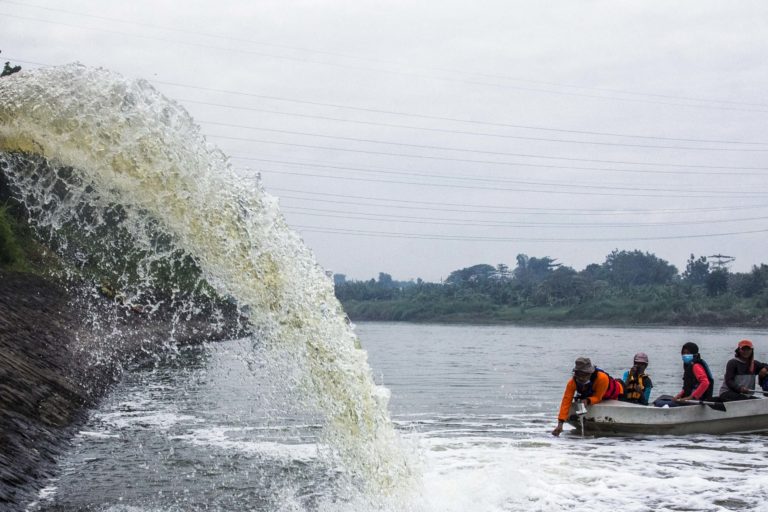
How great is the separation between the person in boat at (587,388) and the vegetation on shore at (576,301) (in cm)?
8369

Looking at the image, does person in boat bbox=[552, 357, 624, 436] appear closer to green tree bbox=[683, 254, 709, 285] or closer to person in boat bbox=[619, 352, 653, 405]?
person in boat bbox=[619, 352, 653, 405]

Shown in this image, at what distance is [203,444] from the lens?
17859mm

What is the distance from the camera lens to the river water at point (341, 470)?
13359mm

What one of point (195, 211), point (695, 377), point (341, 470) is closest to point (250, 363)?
point (341, 470)

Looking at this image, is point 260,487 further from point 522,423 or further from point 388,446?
point 522,423

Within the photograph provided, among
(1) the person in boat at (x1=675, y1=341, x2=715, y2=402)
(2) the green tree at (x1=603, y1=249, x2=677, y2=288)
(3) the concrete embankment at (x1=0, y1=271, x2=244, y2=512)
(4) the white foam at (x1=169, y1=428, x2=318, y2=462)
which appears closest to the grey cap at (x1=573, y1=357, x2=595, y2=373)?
(1) the person in boat at (x1=675, y1=341, x2=715, y2=402)

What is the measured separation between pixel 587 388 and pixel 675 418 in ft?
6.79

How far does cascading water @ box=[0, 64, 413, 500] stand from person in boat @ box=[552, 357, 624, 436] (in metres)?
6.56

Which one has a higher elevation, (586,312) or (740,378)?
(586,312)

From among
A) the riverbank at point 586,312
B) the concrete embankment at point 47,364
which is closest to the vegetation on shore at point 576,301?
the riverbank at point 586,312

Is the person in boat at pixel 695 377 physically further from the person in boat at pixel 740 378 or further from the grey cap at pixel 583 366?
the grey cap at pixel 583 366

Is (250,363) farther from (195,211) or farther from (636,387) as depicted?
(636,387)

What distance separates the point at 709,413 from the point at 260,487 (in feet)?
35.9

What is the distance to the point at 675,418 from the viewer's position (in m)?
20.0
